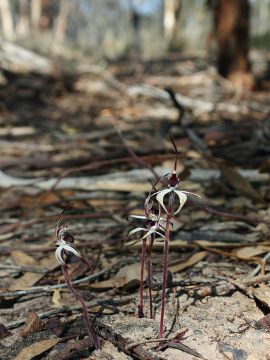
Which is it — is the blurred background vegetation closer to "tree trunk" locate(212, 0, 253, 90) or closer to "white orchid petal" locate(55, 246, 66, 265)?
"tree trunk" locate(212, 0, 253, 90)

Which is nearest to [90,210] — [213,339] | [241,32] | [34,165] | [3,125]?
[34,165]

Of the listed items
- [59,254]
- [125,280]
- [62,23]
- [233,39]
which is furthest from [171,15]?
[59,254]

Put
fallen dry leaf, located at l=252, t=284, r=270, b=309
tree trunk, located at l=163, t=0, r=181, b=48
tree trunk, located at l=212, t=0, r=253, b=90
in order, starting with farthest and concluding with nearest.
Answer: tree trunk, located at l=163, t=0, r=181, b=48
tree trunk, located at l=212, t=0, r=253, b=90
fallen dry leaf, located at l=252, t=284, r=270, b=309

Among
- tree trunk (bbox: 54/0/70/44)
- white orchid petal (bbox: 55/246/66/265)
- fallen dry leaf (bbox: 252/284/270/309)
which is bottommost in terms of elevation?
tree trunk (bbox: 54/0/70/44)

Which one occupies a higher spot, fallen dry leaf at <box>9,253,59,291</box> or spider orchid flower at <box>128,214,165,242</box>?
spider orchid flower at <box>128,214,165,242</box>

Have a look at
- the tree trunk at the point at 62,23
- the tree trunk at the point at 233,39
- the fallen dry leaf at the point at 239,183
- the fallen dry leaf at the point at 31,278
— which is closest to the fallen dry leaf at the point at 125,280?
the fallen dry leaf at the point at 31,278

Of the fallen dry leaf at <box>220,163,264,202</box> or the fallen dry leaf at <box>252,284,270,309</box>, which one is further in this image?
the fallen dry leaf at <box>220,163,264,202</box>

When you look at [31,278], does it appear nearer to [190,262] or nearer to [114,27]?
[190,262]

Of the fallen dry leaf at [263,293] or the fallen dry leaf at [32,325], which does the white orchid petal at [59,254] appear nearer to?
the fallen dry leaf at [32,325]

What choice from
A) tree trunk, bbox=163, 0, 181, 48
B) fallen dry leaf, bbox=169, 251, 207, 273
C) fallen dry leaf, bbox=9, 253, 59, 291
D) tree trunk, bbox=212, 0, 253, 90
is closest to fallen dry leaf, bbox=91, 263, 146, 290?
fallen dry leaf, bbox=169, 251, 207, 273

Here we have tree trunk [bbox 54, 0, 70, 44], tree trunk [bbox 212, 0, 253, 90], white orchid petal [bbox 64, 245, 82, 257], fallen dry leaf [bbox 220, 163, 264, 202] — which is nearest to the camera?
white orchid petal [bbox 64, 245, 82, 257]
